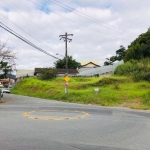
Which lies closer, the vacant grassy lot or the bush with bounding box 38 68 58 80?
the vacant grassy lot

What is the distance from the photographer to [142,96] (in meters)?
27.1

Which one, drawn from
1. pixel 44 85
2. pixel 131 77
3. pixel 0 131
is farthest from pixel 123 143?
pixel 44 85

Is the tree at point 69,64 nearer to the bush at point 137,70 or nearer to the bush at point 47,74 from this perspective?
the bush at point 47,74

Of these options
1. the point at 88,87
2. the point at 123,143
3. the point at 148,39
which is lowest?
the point at 123,143

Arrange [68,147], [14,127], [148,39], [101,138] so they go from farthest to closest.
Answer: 1. [148,39]
2. [14,127]
3. [101,138]
4. [68,147]

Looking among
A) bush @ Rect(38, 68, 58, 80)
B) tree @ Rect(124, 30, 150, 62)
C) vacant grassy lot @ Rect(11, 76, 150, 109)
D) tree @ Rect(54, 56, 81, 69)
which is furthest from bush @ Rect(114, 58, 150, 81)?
tree @ Rect(54, 56, 81, 69)

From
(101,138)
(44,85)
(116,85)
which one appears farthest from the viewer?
(44,85)

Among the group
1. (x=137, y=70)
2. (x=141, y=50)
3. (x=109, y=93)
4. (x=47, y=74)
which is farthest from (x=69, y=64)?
(x=109, y=93)

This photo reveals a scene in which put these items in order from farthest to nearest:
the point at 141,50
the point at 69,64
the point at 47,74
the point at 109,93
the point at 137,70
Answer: the point at 69,64 → the point at 47,74 → the point at 141,50 → the point at 137,70 → the point at 109,93

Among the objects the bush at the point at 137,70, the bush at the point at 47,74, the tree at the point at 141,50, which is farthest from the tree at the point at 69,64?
the bush at the point at 137,70

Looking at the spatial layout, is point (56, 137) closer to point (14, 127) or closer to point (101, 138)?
point (101, 138)

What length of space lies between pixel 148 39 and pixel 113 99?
24.0m

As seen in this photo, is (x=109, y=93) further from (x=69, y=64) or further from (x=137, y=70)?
(x=69, y=64)

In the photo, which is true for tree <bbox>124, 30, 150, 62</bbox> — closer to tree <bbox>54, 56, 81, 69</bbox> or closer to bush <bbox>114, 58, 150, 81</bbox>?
bush <bbox>114, 58, 150, 81</bbox>
